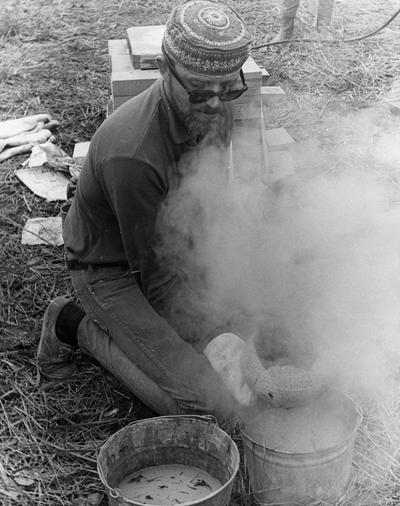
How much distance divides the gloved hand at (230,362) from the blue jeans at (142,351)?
0.12 metres

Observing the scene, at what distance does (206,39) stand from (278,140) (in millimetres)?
2159

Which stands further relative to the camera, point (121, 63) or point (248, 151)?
point (121, 63)

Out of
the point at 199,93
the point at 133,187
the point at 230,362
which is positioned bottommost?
the point at 230,362

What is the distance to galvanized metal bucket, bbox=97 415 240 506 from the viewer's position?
88.8 inches

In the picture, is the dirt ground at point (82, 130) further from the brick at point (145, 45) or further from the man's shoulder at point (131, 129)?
the man's shoulder at point (131, 129)

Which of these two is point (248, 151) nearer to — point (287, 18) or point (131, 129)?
point (131, 129)

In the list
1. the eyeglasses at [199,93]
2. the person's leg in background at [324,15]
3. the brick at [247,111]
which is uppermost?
the eyeglasses at [199,93]

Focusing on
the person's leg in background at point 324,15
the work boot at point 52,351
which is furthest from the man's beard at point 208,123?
the person's leg in background at point 324,15

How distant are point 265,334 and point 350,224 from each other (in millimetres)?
1297

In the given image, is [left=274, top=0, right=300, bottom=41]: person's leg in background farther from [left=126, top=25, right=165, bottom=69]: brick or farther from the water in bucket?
the water in bucket

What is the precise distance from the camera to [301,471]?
2213 mm

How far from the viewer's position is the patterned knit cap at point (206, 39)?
7.75 feet

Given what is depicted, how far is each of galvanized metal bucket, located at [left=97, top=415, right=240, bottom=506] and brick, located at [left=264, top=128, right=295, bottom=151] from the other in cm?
243

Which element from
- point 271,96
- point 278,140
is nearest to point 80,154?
point 278,140
